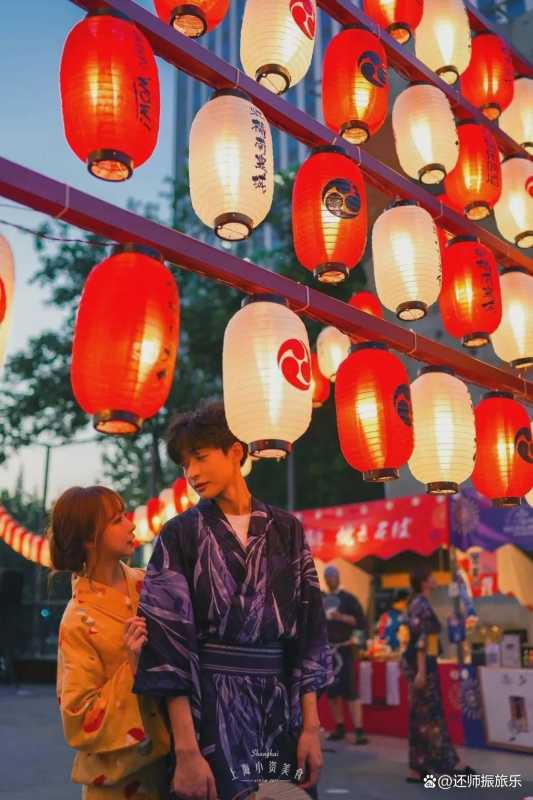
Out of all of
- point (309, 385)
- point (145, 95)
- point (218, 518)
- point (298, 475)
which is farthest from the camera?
point (298, 475)

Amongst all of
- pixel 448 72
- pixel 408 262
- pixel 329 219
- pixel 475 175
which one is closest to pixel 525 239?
pixel 475 175

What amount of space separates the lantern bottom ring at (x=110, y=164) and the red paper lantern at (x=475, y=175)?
3798 mm

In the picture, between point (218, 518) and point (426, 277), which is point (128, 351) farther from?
point (426, 277)

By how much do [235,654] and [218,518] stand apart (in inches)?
17.6

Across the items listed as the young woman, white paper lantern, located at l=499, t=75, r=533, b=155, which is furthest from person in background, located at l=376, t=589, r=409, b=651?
the young woman

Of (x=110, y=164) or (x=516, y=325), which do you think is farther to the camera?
(x=516, y=325)

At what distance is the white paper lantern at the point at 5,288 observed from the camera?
125 inches

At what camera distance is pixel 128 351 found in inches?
123

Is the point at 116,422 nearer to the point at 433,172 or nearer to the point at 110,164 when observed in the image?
the point at 110,164

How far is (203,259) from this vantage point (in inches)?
164

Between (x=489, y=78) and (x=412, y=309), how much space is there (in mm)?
3795

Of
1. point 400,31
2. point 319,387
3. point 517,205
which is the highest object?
point 400,31

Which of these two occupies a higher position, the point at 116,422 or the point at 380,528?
the point at 380,528

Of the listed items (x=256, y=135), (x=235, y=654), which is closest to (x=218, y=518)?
(x=235, y=654)
